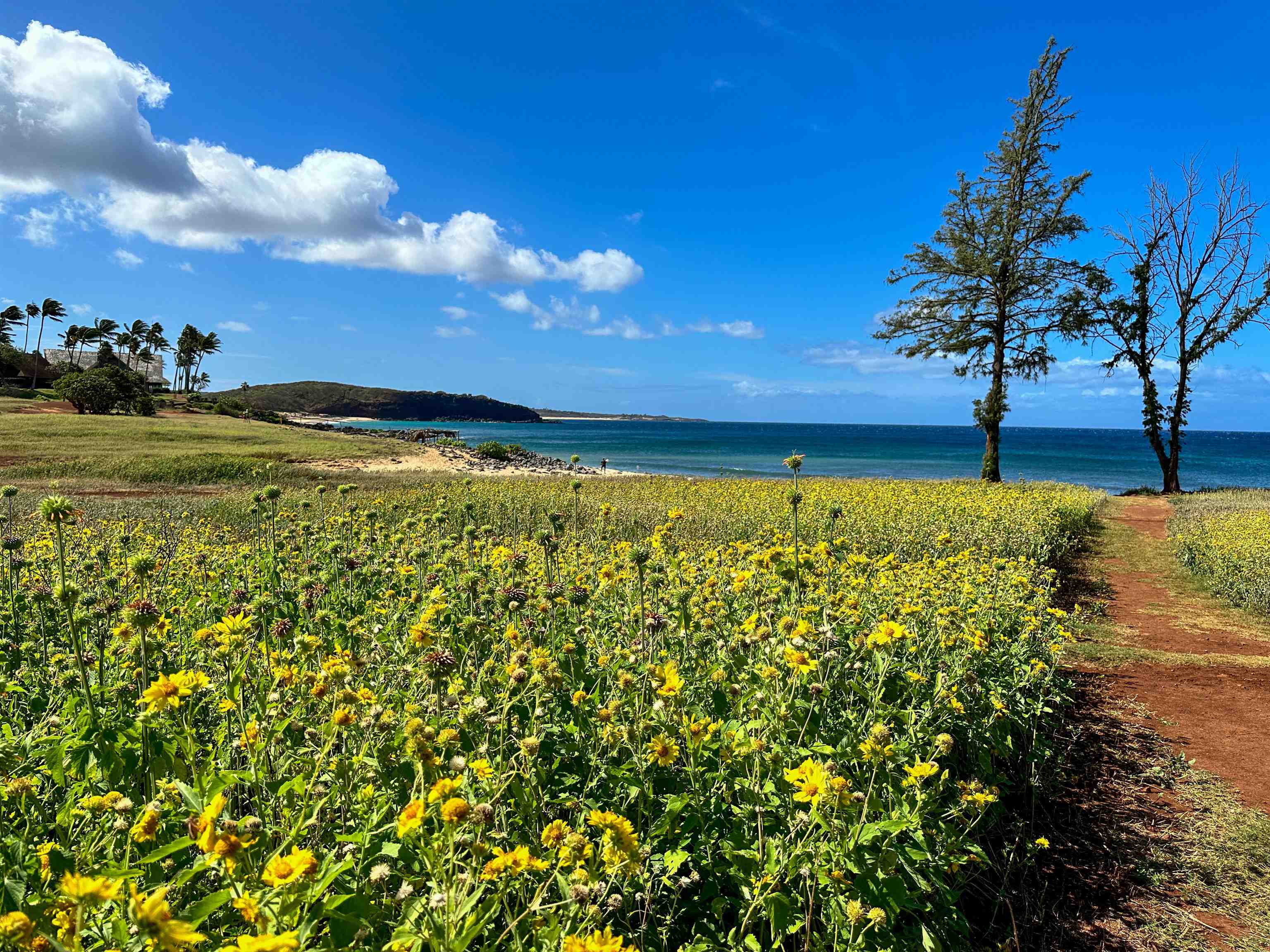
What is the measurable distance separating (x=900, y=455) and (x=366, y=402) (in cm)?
12673

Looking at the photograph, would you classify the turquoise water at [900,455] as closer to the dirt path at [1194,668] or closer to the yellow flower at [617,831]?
the dirt path at [1194,668]

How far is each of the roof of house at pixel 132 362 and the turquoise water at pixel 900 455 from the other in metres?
29.7

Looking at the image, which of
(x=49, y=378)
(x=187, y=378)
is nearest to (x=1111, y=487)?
(x=49, y=378)

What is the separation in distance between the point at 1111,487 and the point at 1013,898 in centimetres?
3628

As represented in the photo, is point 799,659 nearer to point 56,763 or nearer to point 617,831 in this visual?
point 617,831

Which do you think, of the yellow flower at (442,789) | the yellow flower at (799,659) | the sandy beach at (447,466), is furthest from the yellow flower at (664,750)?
the sandy beach at (447,466)

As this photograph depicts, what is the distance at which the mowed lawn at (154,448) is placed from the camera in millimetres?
18875

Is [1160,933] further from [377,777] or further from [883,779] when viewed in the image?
[377,777]

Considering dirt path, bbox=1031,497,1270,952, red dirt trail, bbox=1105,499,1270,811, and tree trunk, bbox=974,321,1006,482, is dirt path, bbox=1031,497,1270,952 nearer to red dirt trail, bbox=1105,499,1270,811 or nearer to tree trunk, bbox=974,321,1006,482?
red dirt trail, bbox=1105,499,1270,811

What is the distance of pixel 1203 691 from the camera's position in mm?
5406

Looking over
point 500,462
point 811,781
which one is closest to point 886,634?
point 811,781

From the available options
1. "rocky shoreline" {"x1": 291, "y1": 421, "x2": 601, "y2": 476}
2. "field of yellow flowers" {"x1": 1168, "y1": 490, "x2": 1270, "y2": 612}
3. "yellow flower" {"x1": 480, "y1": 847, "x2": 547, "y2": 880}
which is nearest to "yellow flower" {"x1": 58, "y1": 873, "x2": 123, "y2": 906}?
"yellow flower" {"x1": 480, "y1": 847, "x2": 547, "y2": 880}

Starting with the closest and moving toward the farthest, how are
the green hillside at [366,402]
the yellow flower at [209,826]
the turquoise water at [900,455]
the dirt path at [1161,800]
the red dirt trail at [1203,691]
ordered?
1. the yellow flower at [209,826]
2. the dirt path at [1161,800]
3. the red dirt trail at [1203,691]
4. the turquoise water at [900,455]
5. the green hillside at [366,402]

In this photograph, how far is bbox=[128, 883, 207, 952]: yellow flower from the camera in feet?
3.12
